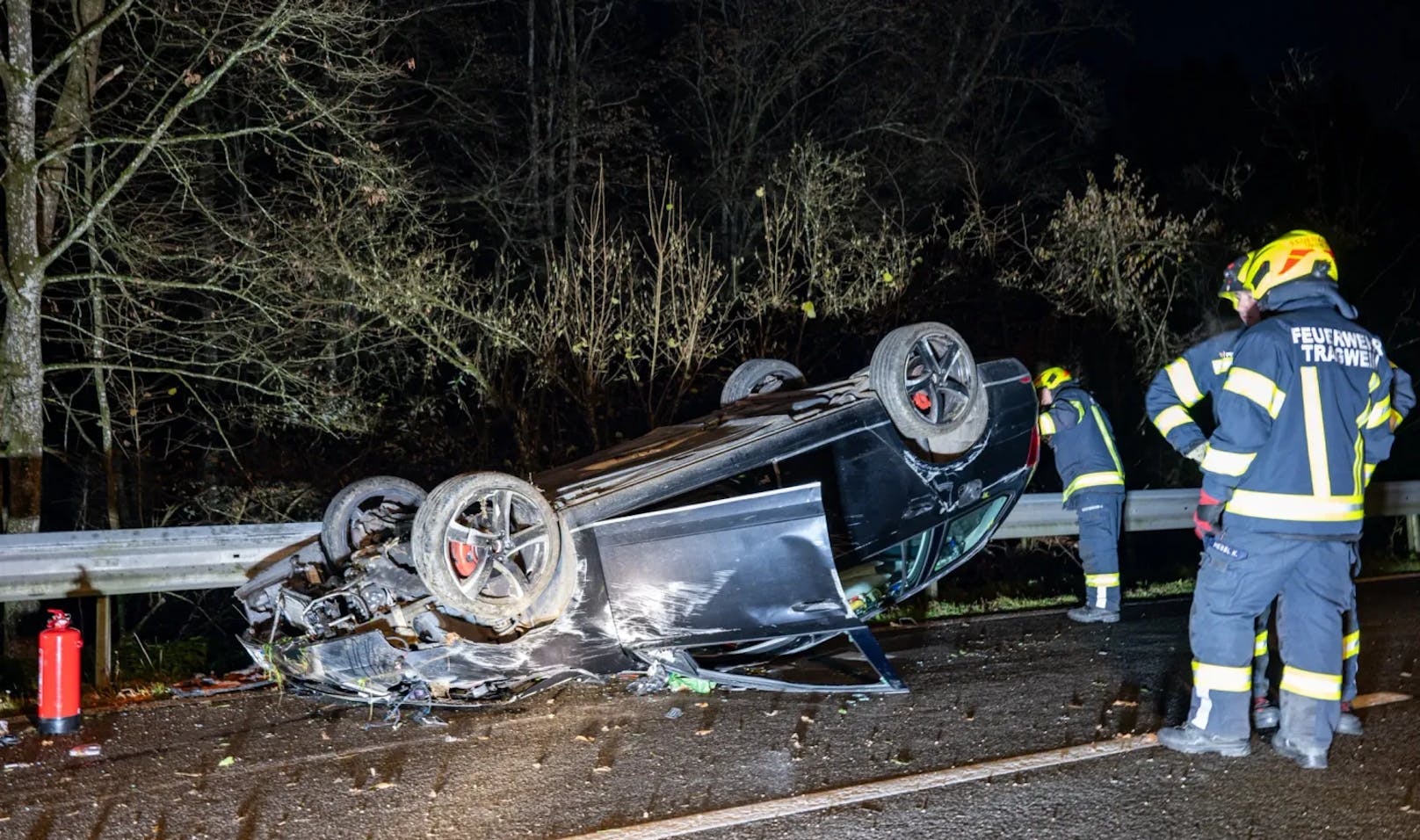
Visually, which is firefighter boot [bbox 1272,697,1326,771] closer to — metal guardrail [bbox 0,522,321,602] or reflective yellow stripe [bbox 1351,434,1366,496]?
reflective yellow stripe [bbox 1351,434,1366,496]

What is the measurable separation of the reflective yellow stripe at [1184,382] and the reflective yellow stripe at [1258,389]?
396 mm

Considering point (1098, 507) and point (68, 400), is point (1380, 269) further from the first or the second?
point (68, 400)

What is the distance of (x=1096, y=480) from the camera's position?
660cm

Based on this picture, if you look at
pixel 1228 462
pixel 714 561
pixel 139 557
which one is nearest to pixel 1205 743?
pixel 1228 462

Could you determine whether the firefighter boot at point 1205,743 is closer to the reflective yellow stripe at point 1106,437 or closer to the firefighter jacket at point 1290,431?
the firefighter jacket at point 1290,431

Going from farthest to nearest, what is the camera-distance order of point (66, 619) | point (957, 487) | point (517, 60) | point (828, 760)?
point (517, 60), point (957, 487), point (66, 619), point (828, 760)

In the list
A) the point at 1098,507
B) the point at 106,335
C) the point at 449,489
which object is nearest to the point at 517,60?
the point at 106,335

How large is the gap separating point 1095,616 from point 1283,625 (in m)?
2.57

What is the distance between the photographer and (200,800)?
392 cm

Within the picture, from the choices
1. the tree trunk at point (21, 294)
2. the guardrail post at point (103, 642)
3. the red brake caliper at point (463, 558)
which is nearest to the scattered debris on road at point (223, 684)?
the guardrail post at point (103, 642)

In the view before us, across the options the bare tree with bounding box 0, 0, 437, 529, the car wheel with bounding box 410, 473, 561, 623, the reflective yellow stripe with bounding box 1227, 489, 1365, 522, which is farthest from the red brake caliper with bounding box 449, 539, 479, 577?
the bare tree with bounding box 0, 0, 437, 529

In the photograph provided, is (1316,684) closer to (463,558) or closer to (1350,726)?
(1350,726)

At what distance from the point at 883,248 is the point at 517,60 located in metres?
5.65

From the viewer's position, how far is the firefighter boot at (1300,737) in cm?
395
